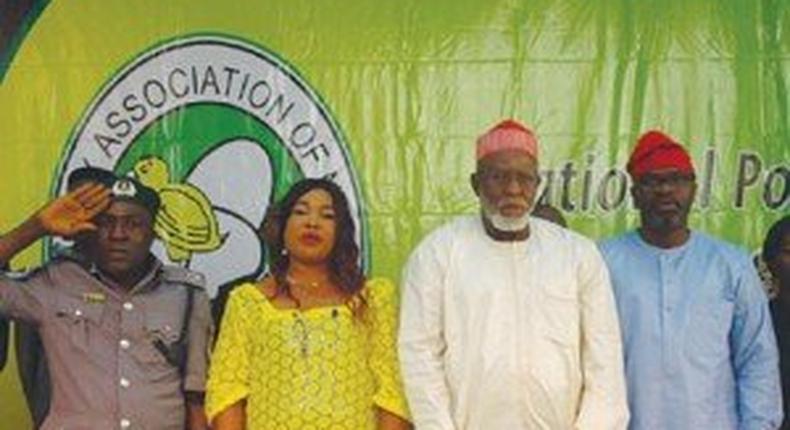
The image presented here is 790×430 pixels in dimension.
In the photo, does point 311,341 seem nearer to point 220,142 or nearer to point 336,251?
point 336,251

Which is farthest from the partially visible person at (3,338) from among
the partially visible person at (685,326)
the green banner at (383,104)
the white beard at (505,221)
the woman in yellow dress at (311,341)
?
the partially visible person at (685,326)

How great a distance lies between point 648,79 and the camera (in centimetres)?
534

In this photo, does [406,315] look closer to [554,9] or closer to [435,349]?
[435,349]

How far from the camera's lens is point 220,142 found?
5434 mm

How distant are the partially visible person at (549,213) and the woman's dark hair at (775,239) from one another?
0.69 meters

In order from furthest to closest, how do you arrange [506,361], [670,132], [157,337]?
[670,132], [157,337], [506,361]

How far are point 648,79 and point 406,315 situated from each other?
163 centimetres

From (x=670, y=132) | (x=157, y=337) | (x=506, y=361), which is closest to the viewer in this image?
(x=506, y=361)

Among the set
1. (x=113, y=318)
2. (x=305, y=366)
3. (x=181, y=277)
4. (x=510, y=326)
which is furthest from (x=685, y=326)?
(x=113, y=318)

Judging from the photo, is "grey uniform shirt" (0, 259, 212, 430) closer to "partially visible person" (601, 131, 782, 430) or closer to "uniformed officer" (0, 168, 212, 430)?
"uniformed officer" (0, 168, 212, 430)

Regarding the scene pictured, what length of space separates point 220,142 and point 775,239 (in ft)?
6.44

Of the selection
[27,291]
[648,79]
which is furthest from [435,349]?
[648,79]

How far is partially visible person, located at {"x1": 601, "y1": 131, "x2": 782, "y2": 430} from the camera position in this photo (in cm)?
425

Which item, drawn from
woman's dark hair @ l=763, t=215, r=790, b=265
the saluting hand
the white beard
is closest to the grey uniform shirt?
the saluting hand
